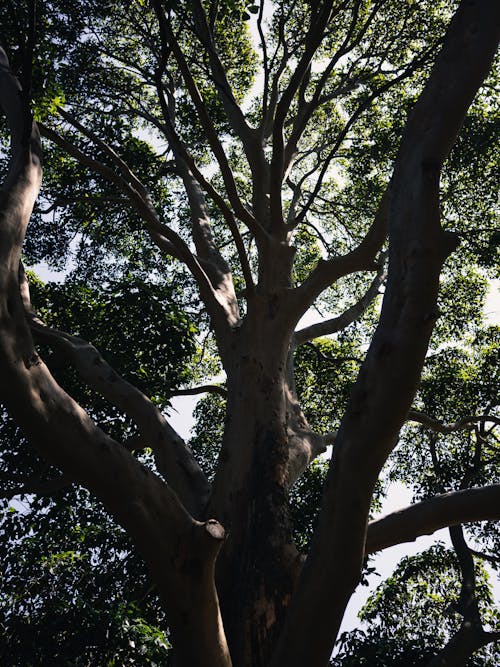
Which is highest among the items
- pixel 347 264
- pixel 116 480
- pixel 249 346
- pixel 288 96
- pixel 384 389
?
pixel 288 96

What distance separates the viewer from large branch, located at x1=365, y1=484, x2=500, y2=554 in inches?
118

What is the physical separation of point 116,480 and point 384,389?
1346 millimetres

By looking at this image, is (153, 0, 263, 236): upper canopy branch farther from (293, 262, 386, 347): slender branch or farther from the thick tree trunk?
(293, 262, 386, 347): slender branch

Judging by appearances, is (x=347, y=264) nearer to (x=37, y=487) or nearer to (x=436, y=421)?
(x=436, y=421)

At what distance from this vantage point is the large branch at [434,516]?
9.83 ft

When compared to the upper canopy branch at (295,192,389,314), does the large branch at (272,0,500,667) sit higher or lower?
lower

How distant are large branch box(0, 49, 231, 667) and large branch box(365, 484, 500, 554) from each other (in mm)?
1304

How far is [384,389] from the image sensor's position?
237 centimetres

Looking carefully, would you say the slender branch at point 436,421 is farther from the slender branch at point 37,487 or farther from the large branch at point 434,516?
the slender branch at point 37,487

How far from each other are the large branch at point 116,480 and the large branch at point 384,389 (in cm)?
44

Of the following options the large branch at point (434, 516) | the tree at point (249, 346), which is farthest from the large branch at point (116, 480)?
the large branch at point (434, 516)

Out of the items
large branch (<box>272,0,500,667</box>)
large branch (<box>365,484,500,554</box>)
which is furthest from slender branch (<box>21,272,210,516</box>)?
large branch (<box>272,0,500,667</box>)

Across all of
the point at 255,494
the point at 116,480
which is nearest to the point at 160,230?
the point at 255,494

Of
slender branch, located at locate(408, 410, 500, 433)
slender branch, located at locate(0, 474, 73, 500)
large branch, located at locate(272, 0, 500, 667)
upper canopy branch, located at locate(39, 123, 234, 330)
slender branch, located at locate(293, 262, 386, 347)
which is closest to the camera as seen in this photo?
large branch, located at locate(272, 0, 500, 667)
